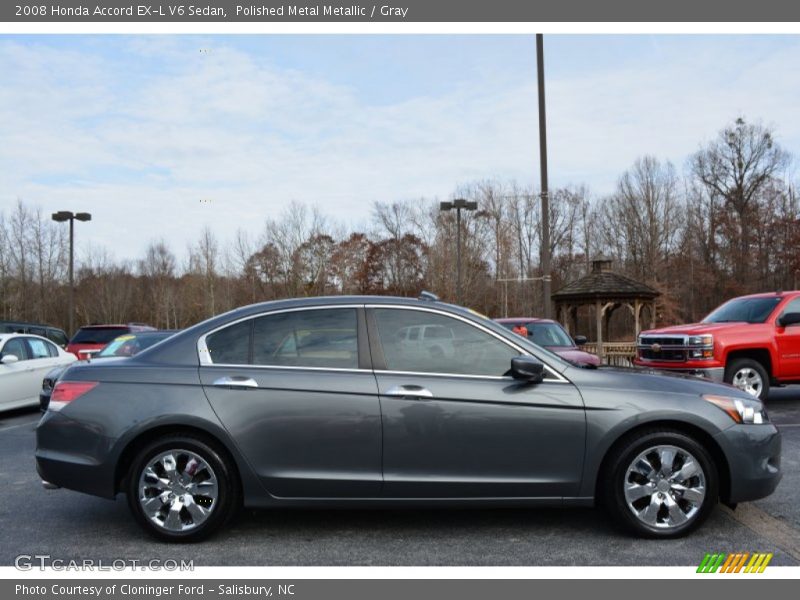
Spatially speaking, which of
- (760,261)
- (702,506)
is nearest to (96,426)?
(702,506)

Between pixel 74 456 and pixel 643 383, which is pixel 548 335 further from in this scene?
pixel 74 456

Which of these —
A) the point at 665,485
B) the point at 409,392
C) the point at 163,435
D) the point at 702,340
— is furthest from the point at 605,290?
the point at 163,435

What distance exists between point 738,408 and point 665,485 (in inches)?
29.7

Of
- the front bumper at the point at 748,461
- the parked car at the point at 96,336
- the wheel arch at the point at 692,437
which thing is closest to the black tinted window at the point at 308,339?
the wheel arch at the point at 692,437

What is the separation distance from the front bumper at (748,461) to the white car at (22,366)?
426 inches

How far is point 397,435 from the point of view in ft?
15.0

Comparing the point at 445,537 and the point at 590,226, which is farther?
the point at 590,226

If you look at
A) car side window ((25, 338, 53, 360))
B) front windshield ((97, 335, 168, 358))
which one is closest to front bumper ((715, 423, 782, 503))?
front windshield ((97, 335, 168, 358))

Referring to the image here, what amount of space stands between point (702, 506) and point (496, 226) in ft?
151

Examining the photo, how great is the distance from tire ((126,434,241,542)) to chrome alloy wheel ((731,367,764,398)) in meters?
8.61

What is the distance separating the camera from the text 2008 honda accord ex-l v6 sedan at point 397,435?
4.59 metres

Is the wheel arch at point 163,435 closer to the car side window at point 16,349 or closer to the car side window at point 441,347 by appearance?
the car side window at point 441,347
